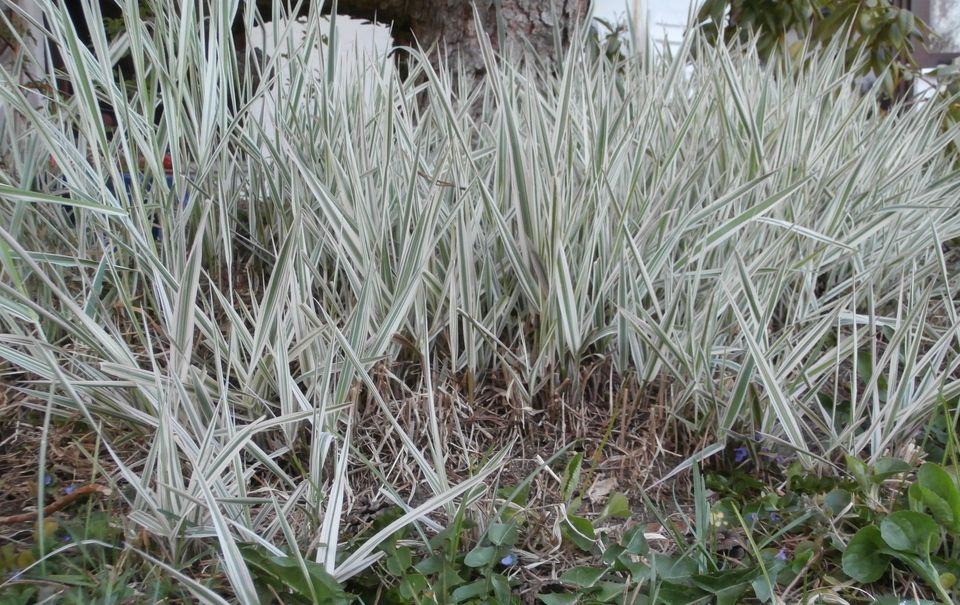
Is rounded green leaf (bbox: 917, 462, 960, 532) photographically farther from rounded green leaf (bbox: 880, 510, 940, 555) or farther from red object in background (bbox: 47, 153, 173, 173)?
red object in background (bbox: 47, 153, 173, 173)

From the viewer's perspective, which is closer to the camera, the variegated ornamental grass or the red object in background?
the variegated ornamental grass

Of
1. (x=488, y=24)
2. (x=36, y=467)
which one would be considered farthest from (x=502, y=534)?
(x=488, y=24)

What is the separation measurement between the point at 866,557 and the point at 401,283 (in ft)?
2.61

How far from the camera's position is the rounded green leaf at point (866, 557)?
3.28 ft

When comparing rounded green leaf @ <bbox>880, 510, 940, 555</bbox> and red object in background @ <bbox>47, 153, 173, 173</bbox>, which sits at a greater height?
red object in background @ <bbox>47, 153, 173, 173</bbox>

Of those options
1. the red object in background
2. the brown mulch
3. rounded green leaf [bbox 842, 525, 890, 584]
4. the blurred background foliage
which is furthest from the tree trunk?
rounded green leaf [bbox 842, 525, 890, 584]

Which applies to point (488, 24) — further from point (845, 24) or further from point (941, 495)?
point (941, 495)

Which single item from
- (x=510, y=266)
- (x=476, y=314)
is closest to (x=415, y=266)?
(x=476, y=314)

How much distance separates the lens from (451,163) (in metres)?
1.45

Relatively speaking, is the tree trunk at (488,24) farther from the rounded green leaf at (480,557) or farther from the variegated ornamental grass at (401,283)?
the rounded green leaf at (480,557)

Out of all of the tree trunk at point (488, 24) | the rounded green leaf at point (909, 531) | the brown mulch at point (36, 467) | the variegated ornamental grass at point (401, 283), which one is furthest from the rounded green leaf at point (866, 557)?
the tree trunk at point (488, 24)

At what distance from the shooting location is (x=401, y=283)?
1.22m

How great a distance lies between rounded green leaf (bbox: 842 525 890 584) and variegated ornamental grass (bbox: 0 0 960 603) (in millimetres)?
144

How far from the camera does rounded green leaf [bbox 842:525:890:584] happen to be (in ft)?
3.28
